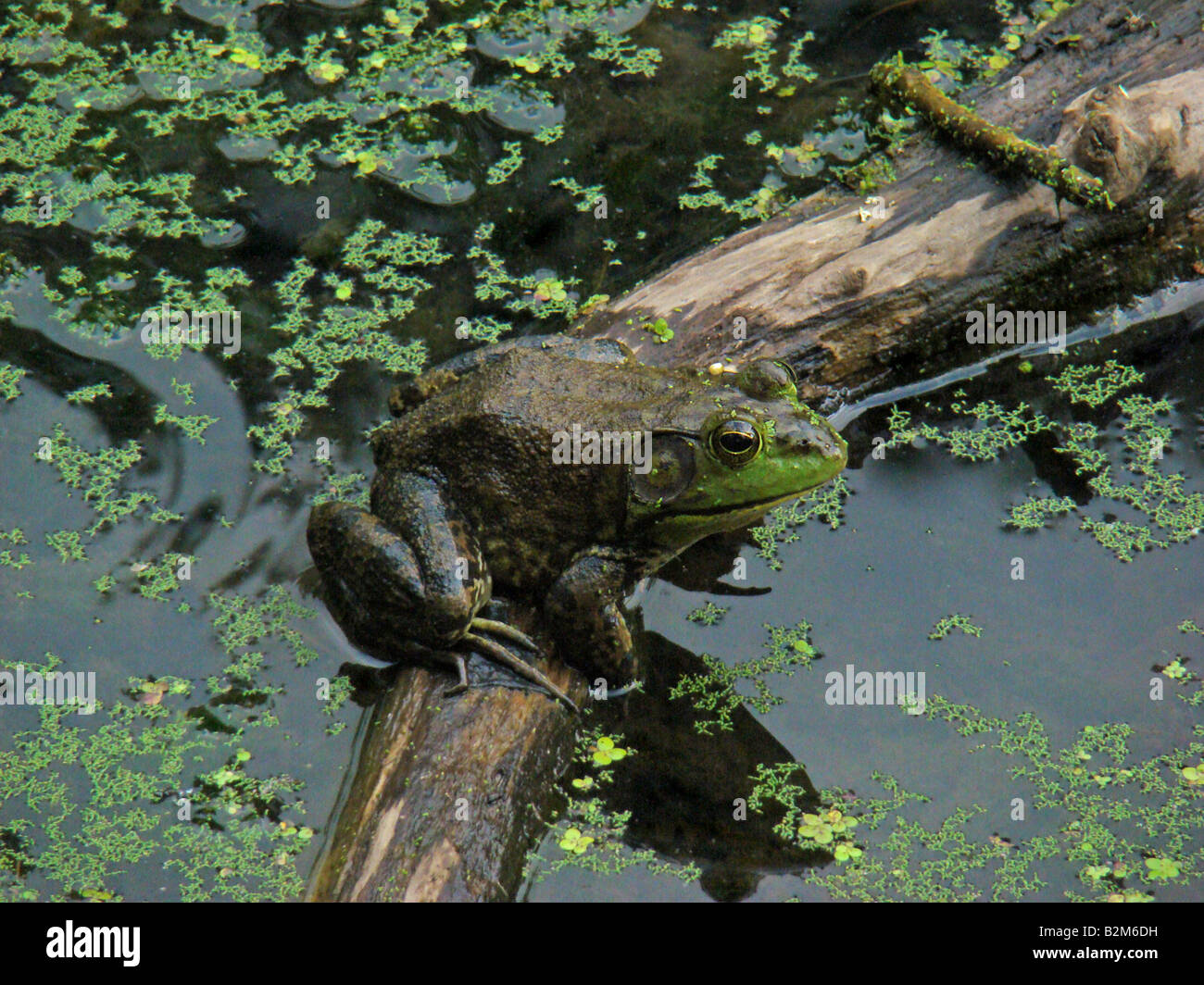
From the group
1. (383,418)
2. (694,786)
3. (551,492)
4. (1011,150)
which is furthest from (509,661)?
(1011,150)

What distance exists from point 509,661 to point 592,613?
0.36 metres

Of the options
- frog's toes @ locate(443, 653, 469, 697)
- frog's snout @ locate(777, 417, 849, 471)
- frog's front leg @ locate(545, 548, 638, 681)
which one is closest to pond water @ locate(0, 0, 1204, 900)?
frog's front leg @ locate(545, 548, 638, 681)

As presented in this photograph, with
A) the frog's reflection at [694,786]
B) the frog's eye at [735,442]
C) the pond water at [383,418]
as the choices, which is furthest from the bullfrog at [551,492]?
the pond water at [383,418]

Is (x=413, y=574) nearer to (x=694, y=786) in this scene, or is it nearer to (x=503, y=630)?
(x=503, y=630)

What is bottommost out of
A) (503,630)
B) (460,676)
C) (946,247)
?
(460,676)

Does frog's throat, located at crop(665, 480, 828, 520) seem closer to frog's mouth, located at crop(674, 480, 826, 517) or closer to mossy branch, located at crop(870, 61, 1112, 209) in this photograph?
frog's mouth, located at crop(674, 480, 826, 517)

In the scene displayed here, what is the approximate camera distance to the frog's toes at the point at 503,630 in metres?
4.07

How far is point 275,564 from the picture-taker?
475cm

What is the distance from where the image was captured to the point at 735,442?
3998mm

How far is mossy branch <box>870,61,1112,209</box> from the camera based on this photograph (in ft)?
16.2

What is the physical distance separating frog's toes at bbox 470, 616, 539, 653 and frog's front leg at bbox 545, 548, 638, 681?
5.3 inches

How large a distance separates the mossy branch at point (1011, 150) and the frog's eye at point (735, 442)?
81.2 inches

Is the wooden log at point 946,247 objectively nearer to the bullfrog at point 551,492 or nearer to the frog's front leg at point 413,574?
the bullfrog at point 551,492

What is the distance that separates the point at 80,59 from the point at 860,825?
646 cm
